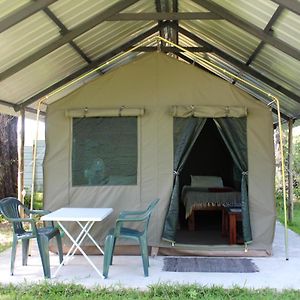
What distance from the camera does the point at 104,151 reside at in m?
6.15

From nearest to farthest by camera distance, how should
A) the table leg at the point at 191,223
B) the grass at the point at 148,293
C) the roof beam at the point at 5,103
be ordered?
the grass at the point at 148,293, the roof beam at the point at 5,103, the table leg at the point at 191,223

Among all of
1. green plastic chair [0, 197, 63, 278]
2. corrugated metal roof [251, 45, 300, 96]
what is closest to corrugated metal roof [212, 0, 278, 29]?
corrugated metal roof [251, 45, 300, 96]

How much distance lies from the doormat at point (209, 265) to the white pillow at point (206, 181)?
293 cm

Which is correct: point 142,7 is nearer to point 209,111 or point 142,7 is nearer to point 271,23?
point 209,111

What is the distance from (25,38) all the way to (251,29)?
2.98 m

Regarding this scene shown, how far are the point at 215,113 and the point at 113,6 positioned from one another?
6.70 ft

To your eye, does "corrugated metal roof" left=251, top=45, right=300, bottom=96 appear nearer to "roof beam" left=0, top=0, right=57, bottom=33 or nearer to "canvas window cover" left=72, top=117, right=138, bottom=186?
"canvas window cover" left=72, top=117, right=138, bottom=186

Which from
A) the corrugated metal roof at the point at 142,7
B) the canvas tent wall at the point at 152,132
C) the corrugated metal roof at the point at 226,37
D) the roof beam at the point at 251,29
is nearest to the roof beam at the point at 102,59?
the corrugated metal roof at the point at 226,37

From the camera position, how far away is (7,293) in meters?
4.44

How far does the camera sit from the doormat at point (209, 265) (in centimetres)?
529

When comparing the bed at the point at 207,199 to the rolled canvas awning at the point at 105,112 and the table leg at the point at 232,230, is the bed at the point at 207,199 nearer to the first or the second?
the table leg at the point at 232,230

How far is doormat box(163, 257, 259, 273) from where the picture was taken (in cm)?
529

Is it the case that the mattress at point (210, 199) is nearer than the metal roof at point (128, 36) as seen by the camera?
No

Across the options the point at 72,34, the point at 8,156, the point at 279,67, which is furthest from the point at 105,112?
the point at 8,156
